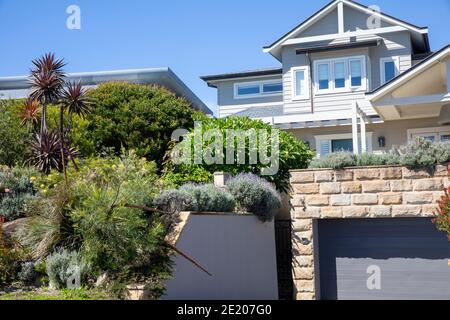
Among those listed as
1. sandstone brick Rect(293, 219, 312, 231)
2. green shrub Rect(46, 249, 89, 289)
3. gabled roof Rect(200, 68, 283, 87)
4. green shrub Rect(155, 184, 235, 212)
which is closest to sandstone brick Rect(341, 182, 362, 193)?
sandstone brick Rect(293, 219, 312, 231)

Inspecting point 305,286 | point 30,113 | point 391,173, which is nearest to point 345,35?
point 391,173

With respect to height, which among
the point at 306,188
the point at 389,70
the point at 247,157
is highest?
the point at 389,70

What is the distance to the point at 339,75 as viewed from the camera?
73.5 ft

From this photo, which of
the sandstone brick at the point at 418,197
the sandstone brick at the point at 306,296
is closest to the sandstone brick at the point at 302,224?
the sandstone brick at the point at 306,296

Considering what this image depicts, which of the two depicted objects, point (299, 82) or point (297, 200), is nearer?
point (297, 200)

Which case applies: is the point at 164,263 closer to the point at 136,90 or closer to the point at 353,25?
the point at 136,90

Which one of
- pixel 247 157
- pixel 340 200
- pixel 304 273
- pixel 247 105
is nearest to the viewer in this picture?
pixel 340 200

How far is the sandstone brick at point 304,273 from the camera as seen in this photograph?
14.1 meters

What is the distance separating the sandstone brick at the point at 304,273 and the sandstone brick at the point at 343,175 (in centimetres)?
222

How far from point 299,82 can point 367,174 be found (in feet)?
33.1

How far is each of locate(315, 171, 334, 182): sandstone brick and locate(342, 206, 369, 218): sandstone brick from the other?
78 centimetres

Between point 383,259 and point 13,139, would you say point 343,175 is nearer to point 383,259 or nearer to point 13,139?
point 383,259

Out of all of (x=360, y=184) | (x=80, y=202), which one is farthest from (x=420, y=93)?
(x=80, y=202)

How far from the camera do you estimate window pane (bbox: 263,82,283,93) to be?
27234 millimetres
